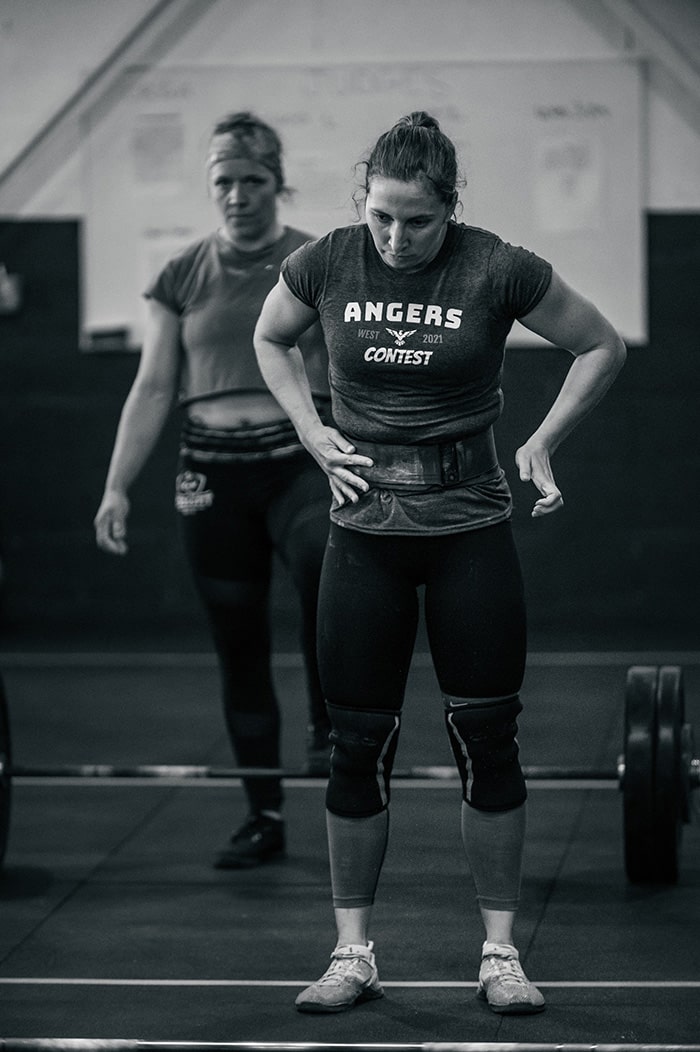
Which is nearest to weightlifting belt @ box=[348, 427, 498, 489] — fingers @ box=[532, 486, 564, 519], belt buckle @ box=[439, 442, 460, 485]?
belt buckle @ box=[439, 442, 460, 485]

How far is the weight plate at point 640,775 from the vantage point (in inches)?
117

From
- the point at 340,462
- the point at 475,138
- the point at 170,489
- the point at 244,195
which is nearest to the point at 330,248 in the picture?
the point at 340,462

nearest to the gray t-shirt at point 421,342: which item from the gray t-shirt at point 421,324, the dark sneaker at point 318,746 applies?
the gray t-shirt at point 421,324

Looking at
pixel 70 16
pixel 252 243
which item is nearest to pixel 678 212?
pixel 70 16

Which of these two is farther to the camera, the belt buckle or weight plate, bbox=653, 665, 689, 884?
weight plate, bbox=653, 665, 689, 884

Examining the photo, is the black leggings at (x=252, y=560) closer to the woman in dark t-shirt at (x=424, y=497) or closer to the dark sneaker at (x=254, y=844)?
the dark sneaker at (x=254, y=844)

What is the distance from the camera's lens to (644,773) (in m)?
2.97

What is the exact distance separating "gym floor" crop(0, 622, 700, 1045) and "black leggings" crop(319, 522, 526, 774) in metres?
0.49

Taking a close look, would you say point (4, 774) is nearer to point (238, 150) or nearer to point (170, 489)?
point (238, 150)

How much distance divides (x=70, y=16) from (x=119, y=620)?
2207mm

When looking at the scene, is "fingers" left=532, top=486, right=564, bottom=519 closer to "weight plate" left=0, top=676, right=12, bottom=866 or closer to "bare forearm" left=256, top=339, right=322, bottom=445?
"bare forearm" left=256, top=339, right=322, bottom=445

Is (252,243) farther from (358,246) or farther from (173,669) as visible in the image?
(173,669)

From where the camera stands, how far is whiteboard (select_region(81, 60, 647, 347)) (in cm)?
580

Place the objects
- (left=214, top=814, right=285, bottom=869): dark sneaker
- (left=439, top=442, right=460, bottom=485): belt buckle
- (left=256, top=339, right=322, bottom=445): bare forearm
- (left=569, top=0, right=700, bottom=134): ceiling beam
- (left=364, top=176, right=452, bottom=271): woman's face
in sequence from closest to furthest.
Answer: (left=364, top=176, right=452, bottom=271): woman's face → (left=439, top=442, right=460, bottom=485): belt buckle → (left=256, top=339, right=322, bottom=445): bare forearm → (left=214, top=814, right=285, bottom=869): dark sneaker → (left=569, top=0, right=700, bottom=134): ceiling beam
